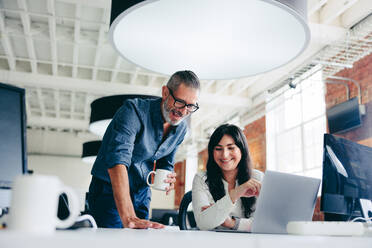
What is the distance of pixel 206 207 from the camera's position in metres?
1.73

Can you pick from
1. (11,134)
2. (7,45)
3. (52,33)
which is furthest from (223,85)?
(11,134)

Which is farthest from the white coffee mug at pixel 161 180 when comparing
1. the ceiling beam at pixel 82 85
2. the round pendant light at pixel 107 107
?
the ceiling beam at pixel 82 85

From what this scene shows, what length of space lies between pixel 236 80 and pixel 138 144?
6075 mm

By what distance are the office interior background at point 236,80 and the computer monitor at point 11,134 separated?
280cm

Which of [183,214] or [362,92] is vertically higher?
[362,92]

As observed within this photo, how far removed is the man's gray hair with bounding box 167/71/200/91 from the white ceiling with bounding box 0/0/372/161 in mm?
3484

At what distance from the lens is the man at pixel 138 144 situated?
1562mm

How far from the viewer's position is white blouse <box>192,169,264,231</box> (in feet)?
4.72

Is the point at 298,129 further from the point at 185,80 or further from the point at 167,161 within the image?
the point at 185,80

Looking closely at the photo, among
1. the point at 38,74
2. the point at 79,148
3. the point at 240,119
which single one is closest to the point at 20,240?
the point at 38,74

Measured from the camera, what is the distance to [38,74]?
7129 millimetres

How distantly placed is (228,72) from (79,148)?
39.7ft

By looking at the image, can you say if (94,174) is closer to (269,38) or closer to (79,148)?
(269,38)

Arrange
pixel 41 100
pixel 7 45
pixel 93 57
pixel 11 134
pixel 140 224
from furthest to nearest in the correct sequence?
pixel 41 100
pixel 93 57
pixel 7 45
pixel 140 224
pixel 11 134
